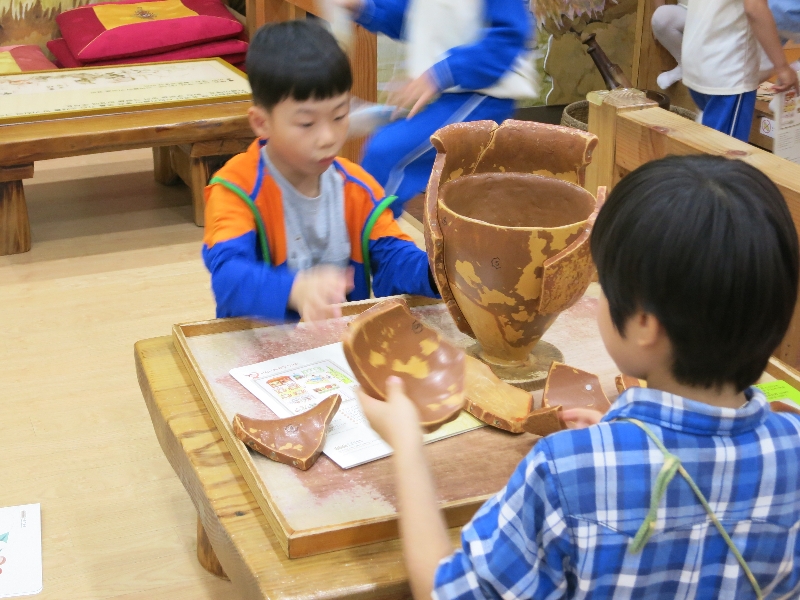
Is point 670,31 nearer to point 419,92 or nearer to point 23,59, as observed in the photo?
point 419,92

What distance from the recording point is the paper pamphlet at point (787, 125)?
2701 millimetres

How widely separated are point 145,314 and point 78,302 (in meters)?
0.23

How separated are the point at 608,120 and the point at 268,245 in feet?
2.61

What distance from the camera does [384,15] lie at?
7.07ft

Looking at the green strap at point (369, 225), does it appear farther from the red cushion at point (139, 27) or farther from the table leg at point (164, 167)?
the red cushion at point (139, 27)

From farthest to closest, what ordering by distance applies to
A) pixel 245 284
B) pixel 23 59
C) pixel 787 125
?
pixel 23 59
pixel 787 125
pixel 245 284

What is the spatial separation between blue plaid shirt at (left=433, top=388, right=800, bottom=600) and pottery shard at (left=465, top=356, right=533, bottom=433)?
301 mm

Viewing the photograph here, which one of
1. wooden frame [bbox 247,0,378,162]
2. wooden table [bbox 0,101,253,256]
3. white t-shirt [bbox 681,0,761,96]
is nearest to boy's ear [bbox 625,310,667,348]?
wooden frame [bbox 247,0,378,162]

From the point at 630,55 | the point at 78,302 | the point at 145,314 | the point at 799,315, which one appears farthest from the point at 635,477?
the point at 630,55

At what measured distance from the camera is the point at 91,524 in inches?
70.8

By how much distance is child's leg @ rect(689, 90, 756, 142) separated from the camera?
3037 mm

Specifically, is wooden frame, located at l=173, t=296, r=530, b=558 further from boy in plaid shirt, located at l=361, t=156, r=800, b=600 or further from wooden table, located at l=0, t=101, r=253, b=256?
wooden table, located at l=0, t=101, r=253, b=256

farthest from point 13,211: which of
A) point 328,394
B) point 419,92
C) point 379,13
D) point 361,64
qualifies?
point 328,394

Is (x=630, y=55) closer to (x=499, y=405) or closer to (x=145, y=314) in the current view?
(x=145, y=314)
